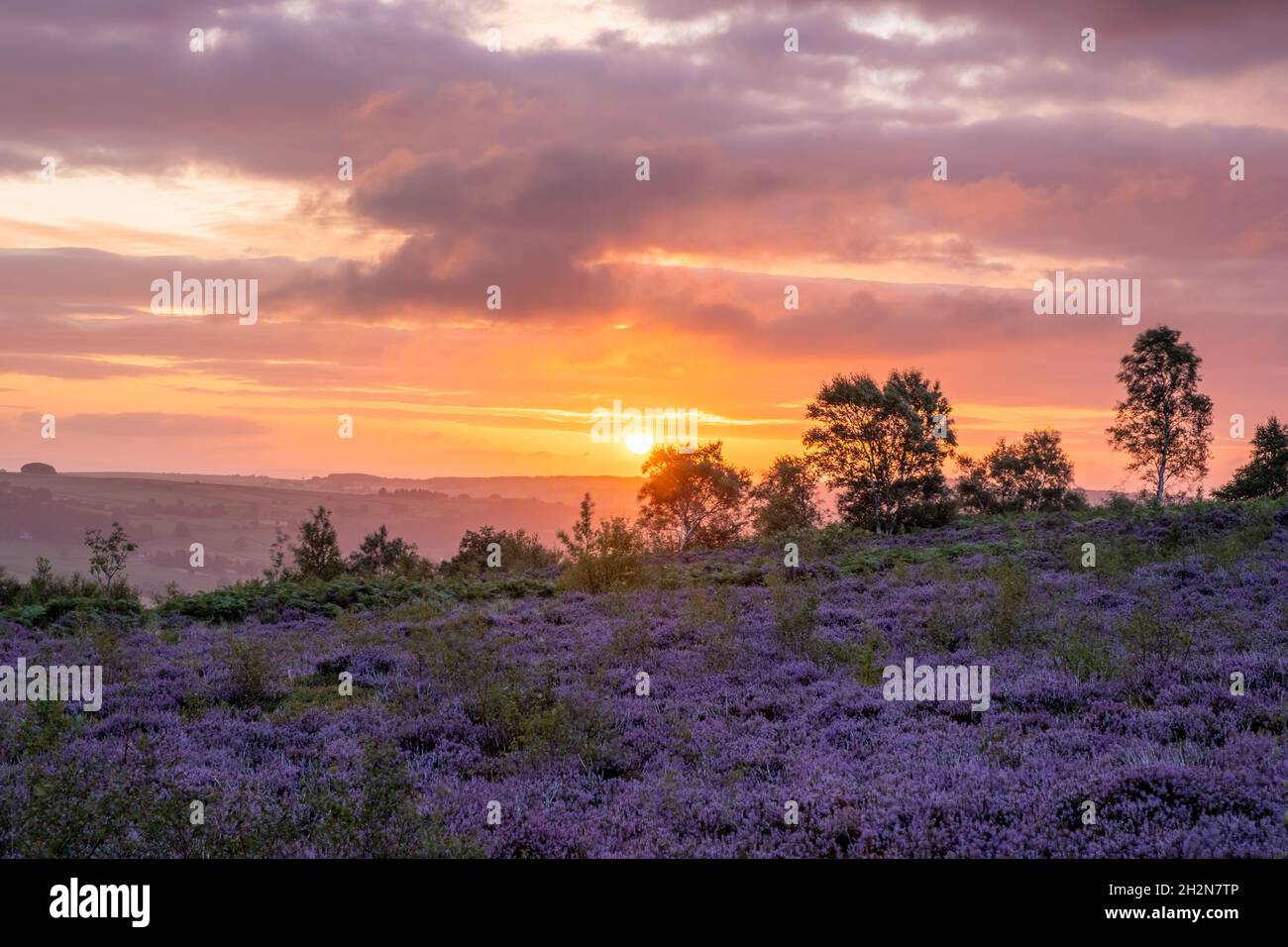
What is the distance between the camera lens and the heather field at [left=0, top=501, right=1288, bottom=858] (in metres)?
6.31

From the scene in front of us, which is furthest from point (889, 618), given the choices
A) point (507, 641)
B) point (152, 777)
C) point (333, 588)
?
point (333, 588)

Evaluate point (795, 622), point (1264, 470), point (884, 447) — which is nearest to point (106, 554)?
point (795, 622)

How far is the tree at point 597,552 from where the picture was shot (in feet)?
82.3

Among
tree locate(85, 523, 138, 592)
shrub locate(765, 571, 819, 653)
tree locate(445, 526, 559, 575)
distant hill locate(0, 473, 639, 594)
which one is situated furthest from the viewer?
distant hill locate(0, 473, 639, 594)

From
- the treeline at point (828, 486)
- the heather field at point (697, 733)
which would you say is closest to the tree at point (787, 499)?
the treeline at point (828, 486)

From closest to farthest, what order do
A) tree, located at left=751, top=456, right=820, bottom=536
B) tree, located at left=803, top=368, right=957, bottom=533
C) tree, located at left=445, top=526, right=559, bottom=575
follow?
tree, located at left=445, top=526, right=559, bottom=575
tree, located at left=803, top=368, right=957, bottom=533
tree, located at left=751, top=456, right=820, bottom=536

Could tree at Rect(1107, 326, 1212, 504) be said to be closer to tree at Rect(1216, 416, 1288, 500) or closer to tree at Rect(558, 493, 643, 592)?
tree at Rect(1216, 416, 1288, 500)

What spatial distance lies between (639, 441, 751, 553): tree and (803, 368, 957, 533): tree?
15.7m

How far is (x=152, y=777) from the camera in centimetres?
824

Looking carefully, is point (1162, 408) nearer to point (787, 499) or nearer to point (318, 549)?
point (787, 499)

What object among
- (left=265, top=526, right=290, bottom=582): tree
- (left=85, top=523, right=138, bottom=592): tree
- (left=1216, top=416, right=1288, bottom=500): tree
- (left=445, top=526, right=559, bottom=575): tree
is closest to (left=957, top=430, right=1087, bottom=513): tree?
(left=1216, top=416, right=1288, bottom=500): tree
